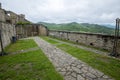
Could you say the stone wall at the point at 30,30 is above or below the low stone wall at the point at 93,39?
above

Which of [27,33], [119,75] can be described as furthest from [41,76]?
[27,33]

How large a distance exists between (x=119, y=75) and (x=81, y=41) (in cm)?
748

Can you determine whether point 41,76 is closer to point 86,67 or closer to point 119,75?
point 86,67

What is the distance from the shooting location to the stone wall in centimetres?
2131

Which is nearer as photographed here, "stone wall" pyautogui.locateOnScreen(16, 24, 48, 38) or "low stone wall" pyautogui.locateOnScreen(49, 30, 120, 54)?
"low stone wall" pyautogui.locateOnScreen(49, 30, 120, 54)

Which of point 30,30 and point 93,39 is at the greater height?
point 30,30

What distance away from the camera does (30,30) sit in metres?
22.7

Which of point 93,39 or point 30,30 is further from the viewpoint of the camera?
point 30,30

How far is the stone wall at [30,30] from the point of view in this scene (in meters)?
21.3

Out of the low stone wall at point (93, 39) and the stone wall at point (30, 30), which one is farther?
the stone wall at point (30, 30)

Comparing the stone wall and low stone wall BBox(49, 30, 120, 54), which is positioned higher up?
the stone wall

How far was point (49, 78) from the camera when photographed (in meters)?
3.88

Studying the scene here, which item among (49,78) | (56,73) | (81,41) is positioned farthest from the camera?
(81,41)

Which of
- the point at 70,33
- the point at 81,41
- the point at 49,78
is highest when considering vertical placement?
the point at 70,33
